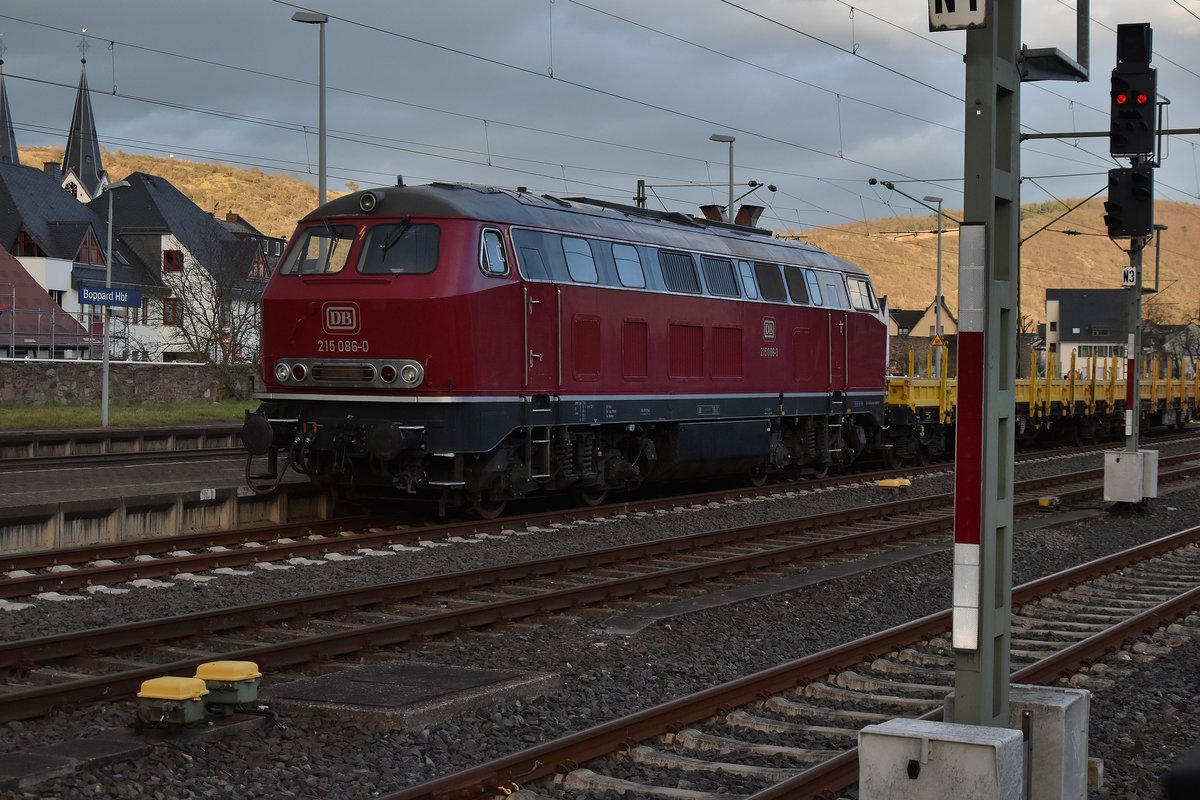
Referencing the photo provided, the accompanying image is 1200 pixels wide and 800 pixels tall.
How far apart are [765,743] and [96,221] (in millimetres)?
78084

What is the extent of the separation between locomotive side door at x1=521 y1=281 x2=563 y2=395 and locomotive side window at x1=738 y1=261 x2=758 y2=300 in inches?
199

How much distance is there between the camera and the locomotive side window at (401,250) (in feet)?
51.7

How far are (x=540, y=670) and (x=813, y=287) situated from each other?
15061mm

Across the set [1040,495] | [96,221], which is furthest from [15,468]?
[96,221]

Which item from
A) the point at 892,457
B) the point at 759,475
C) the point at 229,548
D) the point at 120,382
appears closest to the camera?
the point at 229,548

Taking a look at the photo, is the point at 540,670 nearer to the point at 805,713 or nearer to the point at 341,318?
the point at 805,713

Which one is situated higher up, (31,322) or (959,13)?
(31,322)

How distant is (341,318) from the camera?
16016mm

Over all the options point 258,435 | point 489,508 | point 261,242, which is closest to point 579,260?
point 489,508

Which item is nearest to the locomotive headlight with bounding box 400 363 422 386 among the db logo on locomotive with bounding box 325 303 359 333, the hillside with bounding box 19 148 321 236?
the db logo on locomotive with bounding box 325 303 359 333

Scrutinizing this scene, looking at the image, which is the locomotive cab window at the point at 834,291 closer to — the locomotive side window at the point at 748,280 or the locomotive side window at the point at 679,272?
the locomotive side window at the point at 748,280

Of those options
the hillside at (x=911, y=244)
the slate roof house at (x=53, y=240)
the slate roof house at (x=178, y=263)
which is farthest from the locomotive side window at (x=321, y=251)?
the hillside at (x=911, y=244)

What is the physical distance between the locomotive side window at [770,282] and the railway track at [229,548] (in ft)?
14.7

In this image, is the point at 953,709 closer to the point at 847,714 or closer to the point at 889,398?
the point at 847,714
